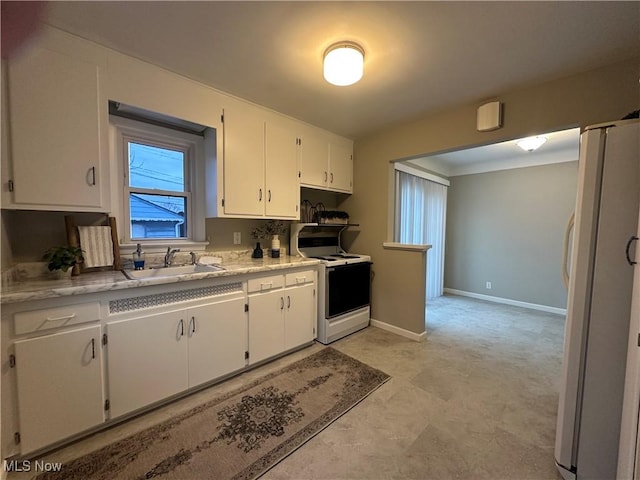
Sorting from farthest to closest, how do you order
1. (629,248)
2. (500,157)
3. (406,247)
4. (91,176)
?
(500,157)
(406,247)
(91,176)
(629,248)

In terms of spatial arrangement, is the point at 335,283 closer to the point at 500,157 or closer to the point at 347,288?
the point at 347,288

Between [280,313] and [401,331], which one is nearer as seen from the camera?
[280,313]

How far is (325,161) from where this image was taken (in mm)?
3252

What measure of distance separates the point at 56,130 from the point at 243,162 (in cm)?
127

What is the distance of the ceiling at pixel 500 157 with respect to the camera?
3727mm

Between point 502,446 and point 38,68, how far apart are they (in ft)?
11.8

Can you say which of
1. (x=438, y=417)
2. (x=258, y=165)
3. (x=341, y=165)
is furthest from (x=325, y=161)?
(x=438, y=417)

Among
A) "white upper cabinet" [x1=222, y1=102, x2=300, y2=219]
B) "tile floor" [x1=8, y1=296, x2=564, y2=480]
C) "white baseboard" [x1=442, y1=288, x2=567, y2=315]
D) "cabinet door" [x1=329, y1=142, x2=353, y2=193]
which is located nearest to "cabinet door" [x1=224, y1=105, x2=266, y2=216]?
"white upper cabinet" [x1=222, y1=102, x2=300, y2=219]

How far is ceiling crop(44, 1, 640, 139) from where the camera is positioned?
143 cm

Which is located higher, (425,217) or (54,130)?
(54,130)

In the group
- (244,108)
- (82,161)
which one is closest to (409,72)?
(244,108)

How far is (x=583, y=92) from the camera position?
1978mm

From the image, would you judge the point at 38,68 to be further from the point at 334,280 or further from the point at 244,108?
the point at 334,280

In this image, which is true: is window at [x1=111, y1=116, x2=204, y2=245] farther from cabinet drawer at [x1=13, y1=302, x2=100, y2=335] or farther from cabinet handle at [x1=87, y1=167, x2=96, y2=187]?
cabinet drawer at [x1=13, y1=302, x2=100, y2=335]
